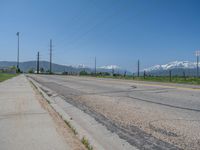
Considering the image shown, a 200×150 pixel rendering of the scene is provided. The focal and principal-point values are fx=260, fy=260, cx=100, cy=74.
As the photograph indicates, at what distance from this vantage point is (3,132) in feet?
17.8

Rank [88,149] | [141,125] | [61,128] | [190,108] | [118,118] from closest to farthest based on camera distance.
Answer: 1. [88,149]
2. [61,128]
3. [141,125]
4. [118,118]
5. [190,108]

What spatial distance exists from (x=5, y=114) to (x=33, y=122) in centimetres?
162

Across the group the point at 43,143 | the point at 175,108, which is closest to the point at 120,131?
the point at 43,143

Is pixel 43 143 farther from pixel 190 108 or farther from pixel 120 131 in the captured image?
pixel 190 108

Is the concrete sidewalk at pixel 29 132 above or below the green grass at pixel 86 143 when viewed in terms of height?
above

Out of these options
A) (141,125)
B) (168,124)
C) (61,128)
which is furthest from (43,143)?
(168,124)

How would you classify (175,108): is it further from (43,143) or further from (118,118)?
(43,143)

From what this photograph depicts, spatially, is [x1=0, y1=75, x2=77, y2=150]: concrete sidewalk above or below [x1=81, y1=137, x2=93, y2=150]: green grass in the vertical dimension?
above

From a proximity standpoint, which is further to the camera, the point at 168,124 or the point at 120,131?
the point at 168,124

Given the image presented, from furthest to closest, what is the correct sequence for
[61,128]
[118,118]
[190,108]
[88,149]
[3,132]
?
[190,108]
[118,118]
[61,128]
[3,132]
[88,149]

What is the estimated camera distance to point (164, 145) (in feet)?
15.8

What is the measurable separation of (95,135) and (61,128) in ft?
2.56

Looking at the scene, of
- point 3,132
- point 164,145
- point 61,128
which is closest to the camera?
point 164,145

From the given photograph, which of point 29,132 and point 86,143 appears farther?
point 29,132
